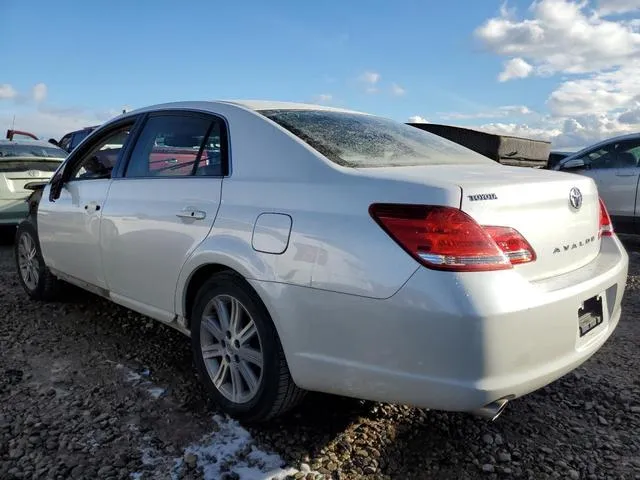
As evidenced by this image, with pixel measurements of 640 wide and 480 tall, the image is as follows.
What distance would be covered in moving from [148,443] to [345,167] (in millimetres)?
1536

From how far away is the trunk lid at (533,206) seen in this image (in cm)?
207

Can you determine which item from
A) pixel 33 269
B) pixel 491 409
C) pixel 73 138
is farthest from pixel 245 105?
pixel 73 138

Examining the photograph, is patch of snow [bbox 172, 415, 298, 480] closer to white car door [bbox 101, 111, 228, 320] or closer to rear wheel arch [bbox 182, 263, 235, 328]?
rear wheel arch [bbox 182, 263, 235, 328]

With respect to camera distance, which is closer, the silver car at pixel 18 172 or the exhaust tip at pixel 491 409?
the exhaust tip at pixel 491 409

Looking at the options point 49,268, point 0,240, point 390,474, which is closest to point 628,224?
point 390,474

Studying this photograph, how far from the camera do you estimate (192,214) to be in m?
2.79

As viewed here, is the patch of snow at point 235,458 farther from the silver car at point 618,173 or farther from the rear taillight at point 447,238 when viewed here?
the silver car at point 618,173

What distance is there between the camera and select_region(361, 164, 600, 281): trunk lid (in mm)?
2072

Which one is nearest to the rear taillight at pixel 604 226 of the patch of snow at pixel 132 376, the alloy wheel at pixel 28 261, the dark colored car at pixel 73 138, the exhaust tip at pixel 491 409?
the exhaust tip at pixel 491 409

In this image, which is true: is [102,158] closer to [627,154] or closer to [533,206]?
[533,206]

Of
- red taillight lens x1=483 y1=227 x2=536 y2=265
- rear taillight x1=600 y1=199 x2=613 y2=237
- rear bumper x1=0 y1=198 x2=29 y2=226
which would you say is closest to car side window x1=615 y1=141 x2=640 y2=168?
rear taillight x1=600 y1=199 x2=613 y2=237

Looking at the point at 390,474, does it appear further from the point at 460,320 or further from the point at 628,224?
the point at 628,224

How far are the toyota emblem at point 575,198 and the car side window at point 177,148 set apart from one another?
166cm

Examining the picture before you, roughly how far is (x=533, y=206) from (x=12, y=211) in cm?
669
